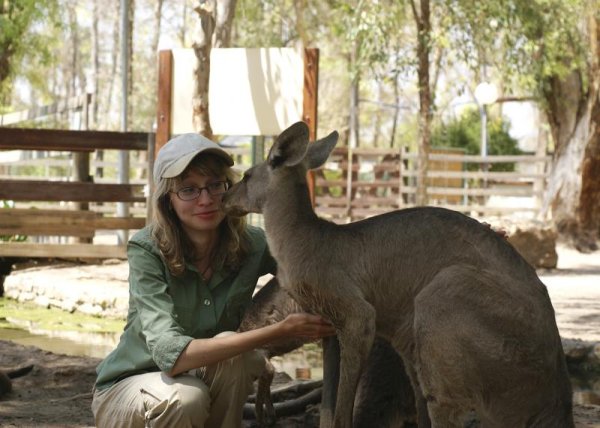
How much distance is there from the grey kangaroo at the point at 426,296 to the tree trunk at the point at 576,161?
51.5 ft

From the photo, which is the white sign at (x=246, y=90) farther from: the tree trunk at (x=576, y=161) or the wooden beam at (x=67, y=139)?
the tree trunk at (x=576, y=161)

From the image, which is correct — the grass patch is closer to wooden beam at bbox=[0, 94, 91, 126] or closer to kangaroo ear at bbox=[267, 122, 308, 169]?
wooden beam at bbox=[0, 94, 91, 126]

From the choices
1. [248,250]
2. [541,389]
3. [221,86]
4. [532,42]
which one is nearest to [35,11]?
[532,42]

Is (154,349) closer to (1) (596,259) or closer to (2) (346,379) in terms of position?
(2) (346,379)

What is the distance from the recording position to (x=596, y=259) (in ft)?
57.8

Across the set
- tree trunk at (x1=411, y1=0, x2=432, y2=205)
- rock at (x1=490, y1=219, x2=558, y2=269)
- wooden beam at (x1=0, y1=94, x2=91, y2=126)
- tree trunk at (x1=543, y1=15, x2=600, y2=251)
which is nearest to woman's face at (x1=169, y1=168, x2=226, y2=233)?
rock at (x1=490, y1=219, x2=558, y2=269)

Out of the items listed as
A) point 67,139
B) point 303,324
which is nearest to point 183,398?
point 303,324

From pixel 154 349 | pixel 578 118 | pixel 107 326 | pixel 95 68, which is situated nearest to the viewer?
pixel 154 349

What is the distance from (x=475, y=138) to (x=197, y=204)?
100.0 ft

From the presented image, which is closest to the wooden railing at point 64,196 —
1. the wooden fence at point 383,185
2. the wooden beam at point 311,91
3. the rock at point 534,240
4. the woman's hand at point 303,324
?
the wooden beam at point 311,91

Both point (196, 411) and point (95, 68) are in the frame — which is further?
point (95, 68)

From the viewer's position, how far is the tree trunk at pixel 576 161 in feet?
62.8

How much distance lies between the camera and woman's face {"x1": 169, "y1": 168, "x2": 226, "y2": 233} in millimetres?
4465

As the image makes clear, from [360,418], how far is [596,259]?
13819mm
